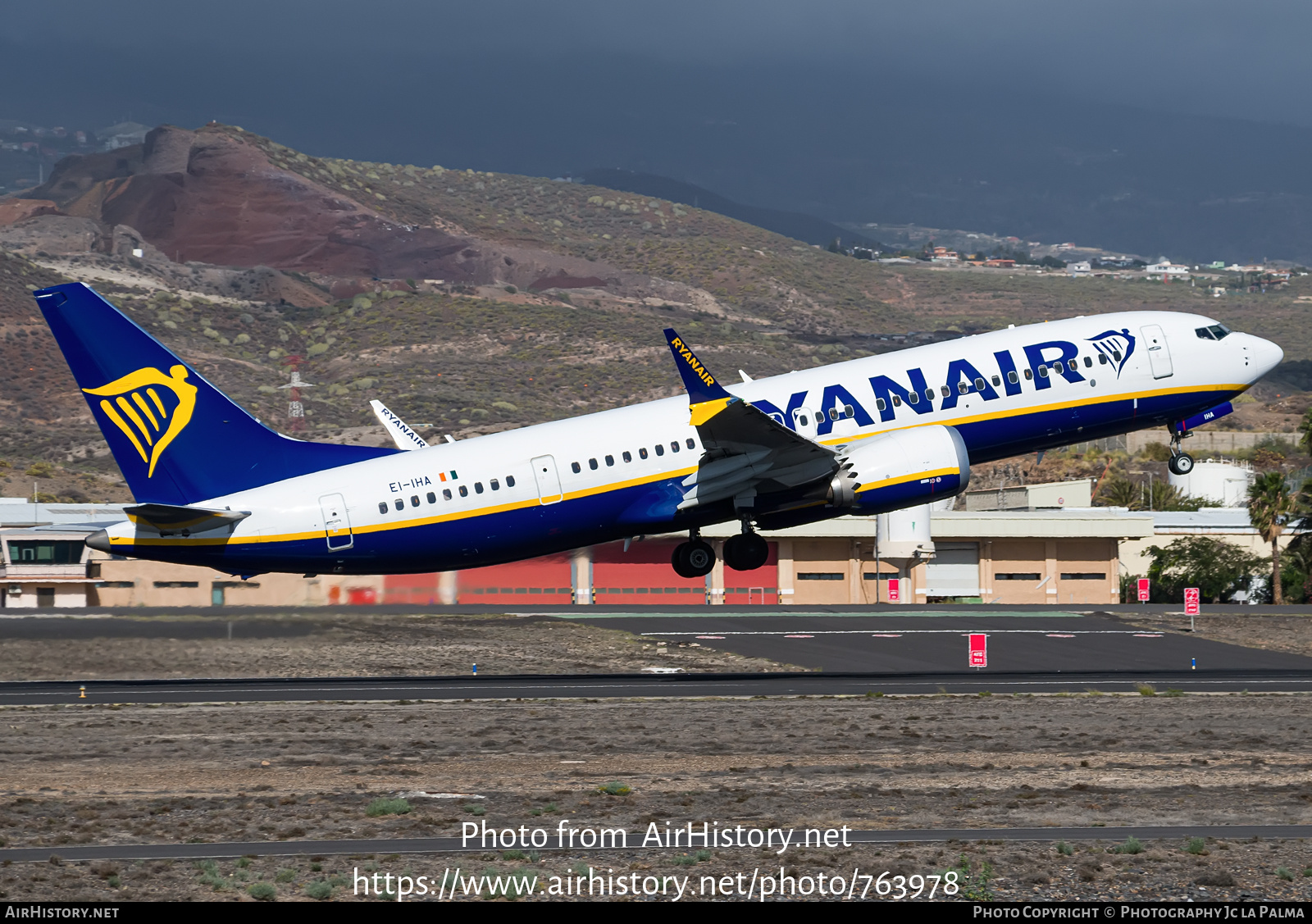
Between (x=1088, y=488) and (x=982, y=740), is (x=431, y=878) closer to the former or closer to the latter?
(x=982, y=740)

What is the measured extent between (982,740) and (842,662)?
23.6 meters

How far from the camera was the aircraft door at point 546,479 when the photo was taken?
41.2 meters

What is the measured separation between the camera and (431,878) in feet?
74.7

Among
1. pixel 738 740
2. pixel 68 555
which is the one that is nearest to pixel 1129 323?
pixel 738 740

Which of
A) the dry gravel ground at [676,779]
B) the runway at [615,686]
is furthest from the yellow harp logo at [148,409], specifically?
the runway at [615,686]

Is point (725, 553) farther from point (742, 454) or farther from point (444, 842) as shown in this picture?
point (444, 842)

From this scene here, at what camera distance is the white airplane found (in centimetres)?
3991

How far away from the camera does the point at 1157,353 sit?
45.4 metres

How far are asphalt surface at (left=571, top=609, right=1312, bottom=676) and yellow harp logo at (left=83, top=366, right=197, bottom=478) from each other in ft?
92.0

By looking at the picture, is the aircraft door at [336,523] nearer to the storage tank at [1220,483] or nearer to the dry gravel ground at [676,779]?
the dry gravel ground at [676,779]

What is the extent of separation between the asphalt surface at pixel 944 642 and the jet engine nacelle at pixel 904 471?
18.0 m

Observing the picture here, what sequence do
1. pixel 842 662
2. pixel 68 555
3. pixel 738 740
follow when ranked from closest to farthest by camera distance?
pixel 738 740 < pixel 842 662 < pixel 68 555

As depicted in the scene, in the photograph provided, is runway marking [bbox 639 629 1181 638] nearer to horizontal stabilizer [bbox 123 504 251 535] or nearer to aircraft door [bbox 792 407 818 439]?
aircraft door [bbox 792 407 818 439]

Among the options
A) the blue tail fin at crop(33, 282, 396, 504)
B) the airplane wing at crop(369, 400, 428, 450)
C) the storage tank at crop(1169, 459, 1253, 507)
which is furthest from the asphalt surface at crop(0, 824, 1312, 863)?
the storage tank at crop(1169, 459, 1253, 507)
